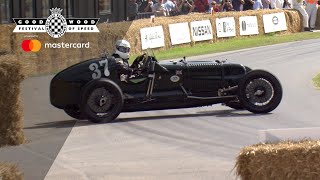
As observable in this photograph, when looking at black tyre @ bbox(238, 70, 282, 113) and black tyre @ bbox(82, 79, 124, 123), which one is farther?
black tyre @ bbox(238, 70, 282, 113)

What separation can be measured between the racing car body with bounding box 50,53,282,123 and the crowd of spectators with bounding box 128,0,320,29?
666 inches

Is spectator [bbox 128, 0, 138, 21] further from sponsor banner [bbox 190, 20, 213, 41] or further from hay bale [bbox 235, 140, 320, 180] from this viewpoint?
hay bale [bbox 235, 140, 320, 180]

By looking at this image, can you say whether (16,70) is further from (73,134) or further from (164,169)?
(164,169)

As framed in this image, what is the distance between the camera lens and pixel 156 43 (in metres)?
28.8

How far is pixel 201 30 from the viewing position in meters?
31.5

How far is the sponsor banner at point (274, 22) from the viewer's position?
113 feet

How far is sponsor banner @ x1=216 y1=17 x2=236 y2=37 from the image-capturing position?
106 feet

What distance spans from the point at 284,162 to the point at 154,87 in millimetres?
9082

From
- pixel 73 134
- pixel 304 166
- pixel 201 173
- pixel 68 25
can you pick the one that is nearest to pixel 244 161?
pixel 304 166

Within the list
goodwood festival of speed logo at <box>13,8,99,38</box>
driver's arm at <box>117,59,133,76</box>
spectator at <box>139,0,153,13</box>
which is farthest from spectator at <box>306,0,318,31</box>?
driver's arm at <box>117,59,133,76</box>

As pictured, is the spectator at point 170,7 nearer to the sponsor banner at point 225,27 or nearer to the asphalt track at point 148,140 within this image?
the sponsor banner at point 225,27

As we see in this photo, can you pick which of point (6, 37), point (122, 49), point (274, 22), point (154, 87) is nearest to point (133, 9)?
point (274, 22)

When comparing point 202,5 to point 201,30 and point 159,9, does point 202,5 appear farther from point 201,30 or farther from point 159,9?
point 201,30

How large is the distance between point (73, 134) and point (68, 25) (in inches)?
503
